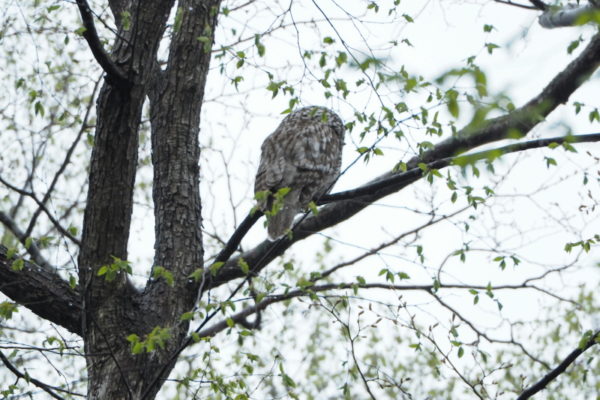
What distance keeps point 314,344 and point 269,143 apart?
24.6 feet

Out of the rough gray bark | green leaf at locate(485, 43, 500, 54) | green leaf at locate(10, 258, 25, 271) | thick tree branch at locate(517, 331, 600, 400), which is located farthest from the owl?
thick tree branch at locate(517, 331, 600, 400)

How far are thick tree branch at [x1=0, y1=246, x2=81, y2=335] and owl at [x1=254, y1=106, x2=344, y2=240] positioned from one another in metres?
1.42

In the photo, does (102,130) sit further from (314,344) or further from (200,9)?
(314,344)

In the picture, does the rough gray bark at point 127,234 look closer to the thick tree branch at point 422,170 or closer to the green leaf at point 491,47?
the thick tree branch at point 422,170

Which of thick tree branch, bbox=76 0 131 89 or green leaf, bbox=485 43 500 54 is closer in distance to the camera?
thick tree branch, bbox=76 0 131 89

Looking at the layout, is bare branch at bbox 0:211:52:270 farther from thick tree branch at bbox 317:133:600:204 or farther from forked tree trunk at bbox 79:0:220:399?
thick tree branch at bbox 317:133:600:204

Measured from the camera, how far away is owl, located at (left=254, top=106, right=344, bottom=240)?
5254mm

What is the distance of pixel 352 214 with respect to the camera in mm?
5441

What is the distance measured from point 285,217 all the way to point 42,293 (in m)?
1.72

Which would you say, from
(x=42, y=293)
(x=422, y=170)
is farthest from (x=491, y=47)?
(x=42, y=293)

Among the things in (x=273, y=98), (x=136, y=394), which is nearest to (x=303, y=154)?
(x=273, y=98)

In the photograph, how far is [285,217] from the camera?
5164mm

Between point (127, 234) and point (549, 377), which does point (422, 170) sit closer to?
point (549, 377)

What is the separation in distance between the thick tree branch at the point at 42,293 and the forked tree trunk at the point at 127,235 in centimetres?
18
